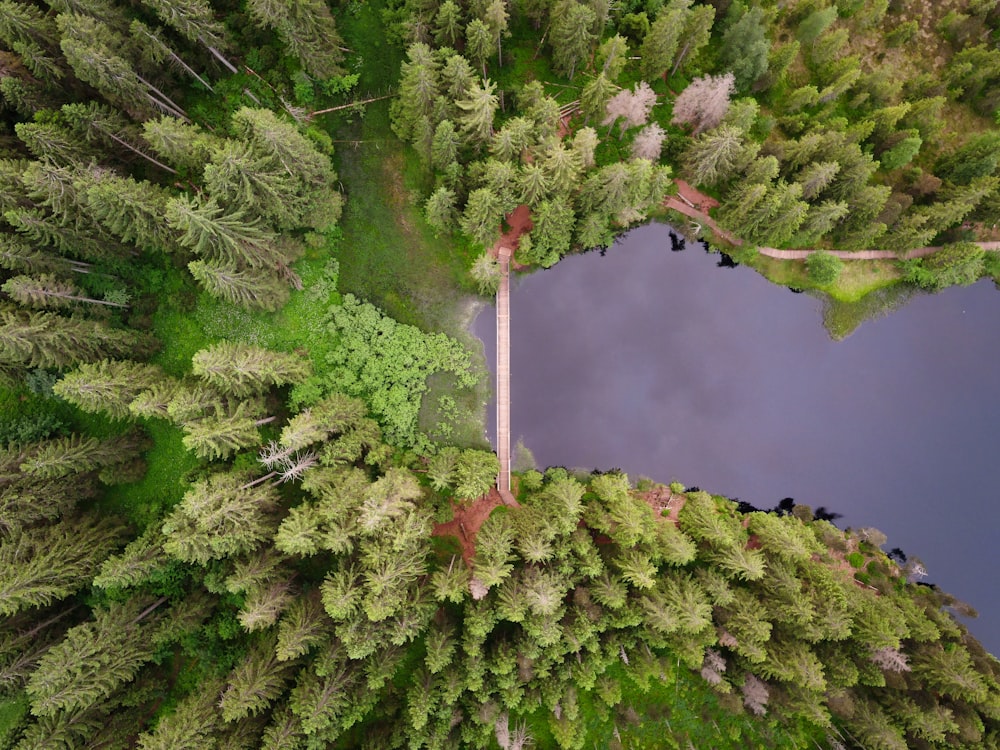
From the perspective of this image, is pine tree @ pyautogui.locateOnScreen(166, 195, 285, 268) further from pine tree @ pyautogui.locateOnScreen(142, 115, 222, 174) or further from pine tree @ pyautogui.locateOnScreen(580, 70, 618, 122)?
pine tree @ pyautogui.locateOnScreen(580, 70, 618, 122)

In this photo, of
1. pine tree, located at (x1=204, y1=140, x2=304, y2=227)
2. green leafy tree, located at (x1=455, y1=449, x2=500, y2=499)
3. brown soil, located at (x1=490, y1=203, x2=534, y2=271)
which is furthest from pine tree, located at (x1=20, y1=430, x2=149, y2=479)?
brown soil, located at (x1=490, y1=203, x2=534, y2=271)

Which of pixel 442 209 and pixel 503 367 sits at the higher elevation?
pixel 442 209

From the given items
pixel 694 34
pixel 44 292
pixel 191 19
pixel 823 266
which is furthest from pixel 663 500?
pixel 191 19

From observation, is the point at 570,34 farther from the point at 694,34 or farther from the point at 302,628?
the point at 302,628

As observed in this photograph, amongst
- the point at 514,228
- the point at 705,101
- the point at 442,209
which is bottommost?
the point at 514,228

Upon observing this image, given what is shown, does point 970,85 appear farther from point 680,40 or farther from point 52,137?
point 52,137

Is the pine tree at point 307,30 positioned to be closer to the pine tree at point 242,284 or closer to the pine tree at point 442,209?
the pine tree at point 442,209

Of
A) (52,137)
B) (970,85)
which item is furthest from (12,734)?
(970,85)
